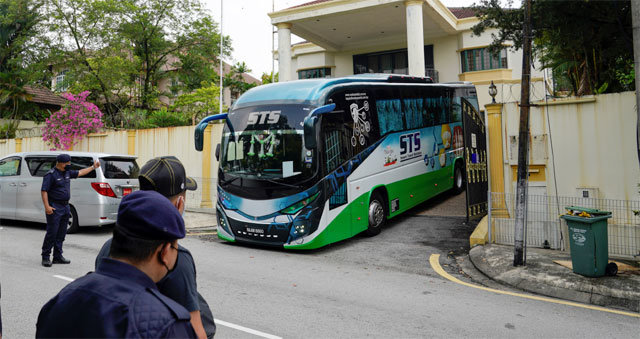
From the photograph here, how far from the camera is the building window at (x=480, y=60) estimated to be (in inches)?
937

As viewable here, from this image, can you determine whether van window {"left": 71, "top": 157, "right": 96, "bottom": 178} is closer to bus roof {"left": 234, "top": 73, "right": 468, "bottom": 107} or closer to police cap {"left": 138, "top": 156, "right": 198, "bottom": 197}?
bus roof {"left": 234, "top": 73, "right": 468, "bottom": 107}

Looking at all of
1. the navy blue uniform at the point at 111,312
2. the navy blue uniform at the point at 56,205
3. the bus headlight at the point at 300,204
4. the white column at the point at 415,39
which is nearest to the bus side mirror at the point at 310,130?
the bus headlight at the point at 300,204

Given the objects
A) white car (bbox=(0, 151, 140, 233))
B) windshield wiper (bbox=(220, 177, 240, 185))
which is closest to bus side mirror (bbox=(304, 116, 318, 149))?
windshield wiper (bbox=(220, 177, 240, 185))

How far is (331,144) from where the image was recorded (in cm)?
845

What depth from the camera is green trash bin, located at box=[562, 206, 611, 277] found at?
636 cm

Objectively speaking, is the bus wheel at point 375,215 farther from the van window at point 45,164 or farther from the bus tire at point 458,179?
the van window at point 45,164

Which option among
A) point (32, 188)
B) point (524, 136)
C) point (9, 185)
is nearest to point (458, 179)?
point (524, 136)

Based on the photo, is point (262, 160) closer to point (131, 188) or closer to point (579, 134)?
point (131, 188)

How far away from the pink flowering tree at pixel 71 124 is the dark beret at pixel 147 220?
20083mm

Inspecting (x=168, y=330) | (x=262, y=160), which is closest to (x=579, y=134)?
(x=262, y=160)

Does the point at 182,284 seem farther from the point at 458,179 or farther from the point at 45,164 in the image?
the point at 458,179

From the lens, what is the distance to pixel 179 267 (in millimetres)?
2002

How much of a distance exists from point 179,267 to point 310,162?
6131 millimetres

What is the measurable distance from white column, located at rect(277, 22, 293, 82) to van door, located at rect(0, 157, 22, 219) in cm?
1136
